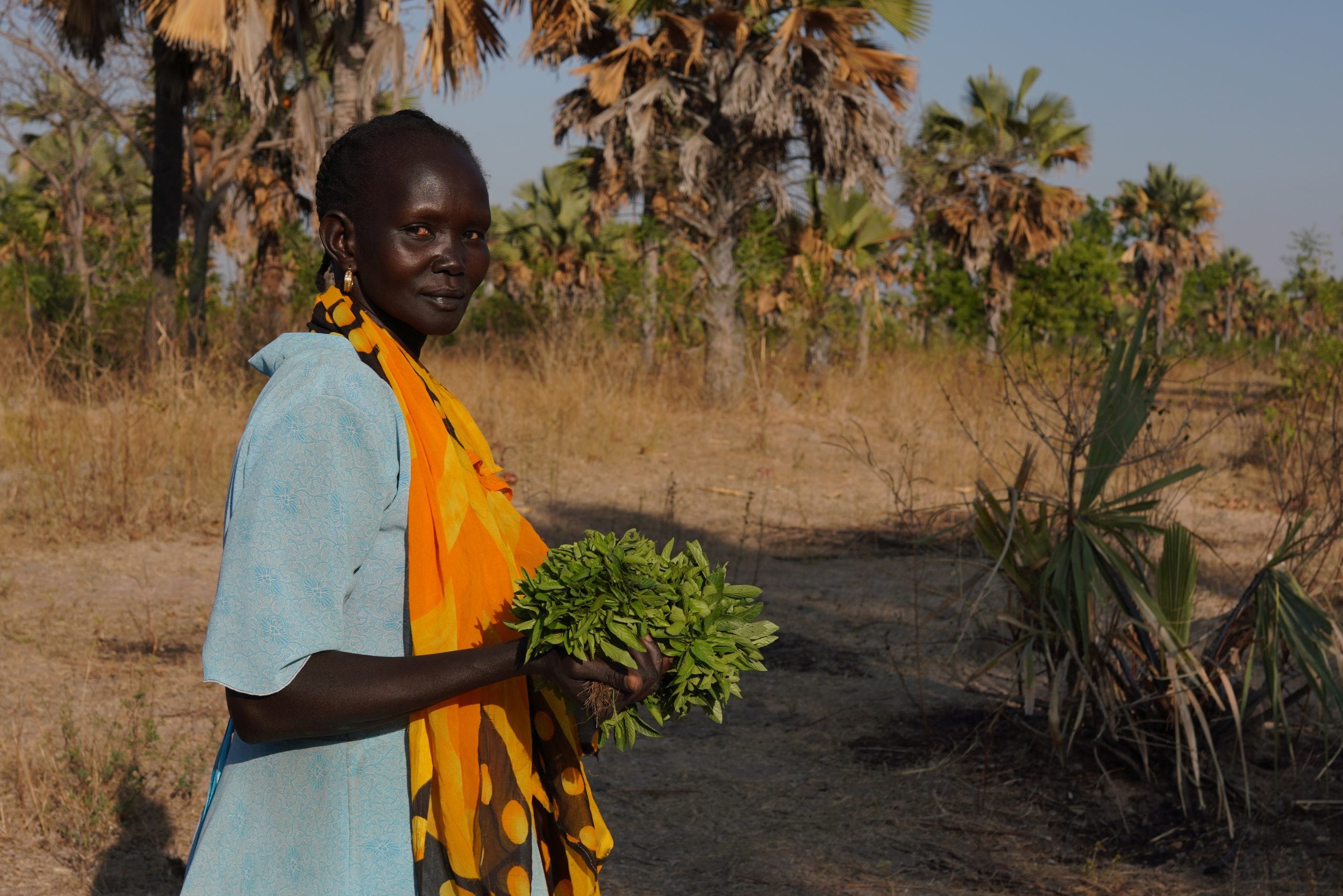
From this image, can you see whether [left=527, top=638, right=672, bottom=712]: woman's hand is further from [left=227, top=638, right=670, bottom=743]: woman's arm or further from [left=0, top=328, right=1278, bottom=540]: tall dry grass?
[left=0, top=328, right=1278, bottom=540]: tall dry grass

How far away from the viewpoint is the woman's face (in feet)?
4.45

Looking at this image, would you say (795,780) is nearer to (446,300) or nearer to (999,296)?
(446,300)

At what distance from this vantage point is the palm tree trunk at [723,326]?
14.3 m

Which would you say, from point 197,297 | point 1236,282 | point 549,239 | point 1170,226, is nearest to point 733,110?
point 197,297

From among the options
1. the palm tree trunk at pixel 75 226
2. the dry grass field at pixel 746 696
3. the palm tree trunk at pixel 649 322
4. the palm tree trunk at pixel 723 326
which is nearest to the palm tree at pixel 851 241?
the palm tree trunk at pixel 723 326

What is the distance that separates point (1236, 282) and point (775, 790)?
77.2 meters

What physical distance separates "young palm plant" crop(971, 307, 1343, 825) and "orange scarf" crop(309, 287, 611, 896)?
8.35ft

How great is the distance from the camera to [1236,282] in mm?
71062

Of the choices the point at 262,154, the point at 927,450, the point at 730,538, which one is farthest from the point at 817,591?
the point at 262,154

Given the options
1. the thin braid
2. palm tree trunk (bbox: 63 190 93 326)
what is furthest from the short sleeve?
palm tree trunk (bbox: 63 190 93 326)

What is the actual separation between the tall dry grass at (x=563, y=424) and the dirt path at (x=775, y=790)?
110 cm

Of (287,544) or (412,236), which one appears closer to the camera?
(287,544)

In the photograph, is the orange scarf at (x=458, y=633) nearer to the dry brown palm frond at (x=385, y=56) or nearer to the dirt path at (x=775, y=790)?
the dirt path at (x=775, y=790)

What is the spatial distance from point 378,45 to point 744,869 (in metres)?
9.31
